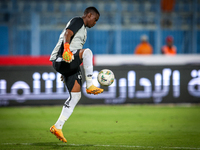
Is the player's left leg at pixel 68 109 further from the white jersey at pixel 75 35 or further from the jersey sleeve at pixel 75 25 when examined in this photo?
the jersey sleeve at pixel 75 25

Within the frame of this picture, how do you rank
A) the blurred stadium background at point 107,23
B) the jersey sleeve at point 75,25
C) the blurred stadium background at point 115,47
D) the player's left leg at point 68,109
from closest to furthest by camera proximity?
the jersey sleeve at point 75,25 < the player's left leg at point 68,109 < the blurred stadium background at point 115,47 < the blurred stadium background at point 107,23

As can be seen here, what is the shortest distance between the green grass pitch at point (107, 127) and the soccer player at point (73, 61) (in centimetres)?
49

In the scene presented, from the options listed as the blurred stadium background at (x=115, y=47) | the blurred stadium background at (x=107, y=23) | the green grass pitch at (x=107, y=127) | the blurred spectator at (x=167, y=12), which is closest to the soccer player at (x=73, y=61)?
the green grass pitch at (x=107, y=127)

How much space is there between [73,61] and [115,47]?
36.7 ft

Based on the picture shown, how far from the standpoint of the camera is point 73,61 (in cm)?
501

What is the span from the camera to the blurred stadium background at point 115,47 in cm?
1056

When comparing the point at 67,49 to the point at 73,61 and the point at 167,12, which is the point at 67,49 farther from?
the point at 167,12

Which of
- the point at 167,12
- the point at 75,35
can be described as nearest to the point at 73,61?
the point at 75,35

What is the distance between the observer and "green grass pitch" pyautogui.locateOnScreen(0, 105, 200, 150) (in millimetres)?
5191

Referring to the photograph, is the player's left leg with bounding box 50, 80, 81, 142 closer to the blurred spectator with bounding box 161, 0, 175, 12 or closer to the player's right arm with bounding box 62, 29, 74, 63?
the player's right arm with bounding box 62, 29, 74, 63

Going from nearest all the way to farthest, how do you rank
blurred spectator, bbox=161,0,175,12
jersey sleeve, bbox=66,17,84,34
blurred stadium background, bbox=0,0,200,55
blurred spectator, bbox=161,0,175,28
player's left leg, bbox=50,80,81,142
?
jersey sleeve, bbox=66,17,84,34 < player's left leg, bbox=50,80,81,142 < blurred stadium background, bbox=0,0,200,55 < blurred spectator, bbox=161,0,175,28 < blurred spectator, bbox=161,0,175,12

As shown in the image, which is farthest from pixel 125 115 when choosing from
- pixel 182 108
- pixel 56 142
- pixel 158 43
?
pixel 158 43

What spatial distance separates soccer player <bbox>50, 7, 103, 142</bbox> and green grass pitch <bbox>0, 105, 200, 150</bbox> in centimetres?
49

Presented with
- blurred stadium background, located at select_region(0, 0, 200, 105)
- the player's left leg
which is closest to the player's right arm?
the player's left leg
